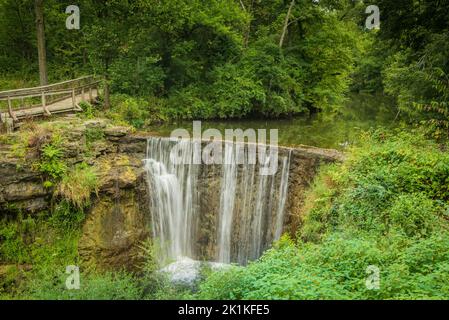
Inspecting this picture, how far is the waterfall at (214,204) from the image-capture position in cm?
1160

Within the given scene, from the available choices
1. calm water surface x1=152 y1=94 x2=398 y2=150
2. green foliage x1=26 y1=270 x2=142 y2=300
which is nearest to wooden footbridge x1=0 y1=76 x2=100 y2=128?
calm water surface x1=152 y1=94 x2=398 y2=150

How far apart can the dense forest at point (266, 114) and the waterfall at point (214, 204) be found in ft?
3.63

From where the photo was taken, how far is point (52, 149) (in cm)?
1042

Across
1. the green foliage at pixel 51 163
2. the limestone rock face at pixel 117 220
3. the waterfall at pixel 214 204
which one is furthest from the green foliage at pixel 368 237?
the green foliage at pixel 51 163

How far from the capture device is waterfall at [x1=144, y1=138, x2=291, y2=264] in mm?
11602

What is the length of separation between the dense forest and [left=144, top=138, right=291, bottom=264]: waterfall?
1108 millimetres

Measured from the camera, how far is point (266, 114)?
874 inches

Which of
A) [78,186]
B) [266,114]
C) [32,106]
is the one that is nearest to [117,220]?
[78,186]

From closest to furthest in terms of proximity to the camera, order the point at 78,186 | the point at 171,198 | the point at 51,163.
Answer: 1. the point at 78,186
2. the point at 51,163
3. the point at 171,198

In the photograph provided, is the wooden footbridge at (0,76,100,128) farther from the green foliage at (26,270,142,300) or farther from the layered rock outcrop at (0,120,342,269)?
the green foliage at (26,270,142,300)

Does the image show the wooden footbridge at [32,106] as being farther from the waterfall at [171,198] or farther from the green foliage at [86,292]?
the green foliage at [86,292]

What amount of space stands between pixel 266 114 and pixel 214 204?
36.7 feet

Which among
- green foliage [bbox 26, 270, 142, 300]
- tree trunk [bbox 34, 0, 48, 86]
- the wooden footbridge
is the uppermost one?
tree trunk [bbox 34, 0, 48, 86]

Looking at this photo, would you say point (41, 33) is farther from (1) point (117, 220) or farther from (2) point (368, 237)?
(2) point (368, 237)
